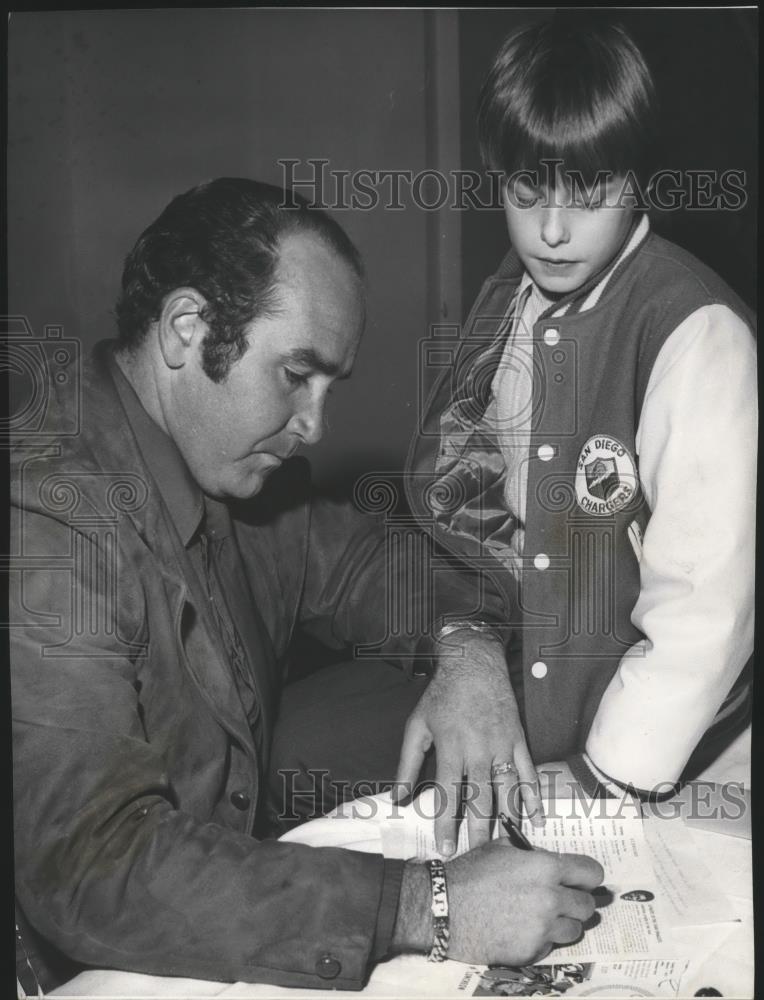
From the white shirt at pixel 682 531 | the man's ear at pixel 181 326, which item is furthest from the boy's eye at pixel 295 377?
the white shirt at pixel 682 531

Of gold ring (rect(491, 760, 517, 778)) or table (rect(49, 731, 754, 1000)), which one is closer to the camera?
table (rect(49, 731, 754, 1000))

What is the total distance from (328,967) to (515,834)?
0.30m

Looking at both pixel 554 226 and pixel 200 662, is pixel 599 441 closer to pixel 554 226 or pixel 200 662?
pixel 554 226

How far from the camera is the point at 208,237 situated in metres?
1.59

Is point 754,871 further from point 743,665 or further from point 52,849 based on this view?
point 52,849

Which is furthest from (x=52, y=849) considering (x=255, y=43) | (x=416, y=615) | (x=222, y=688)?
(x=255, y=43)

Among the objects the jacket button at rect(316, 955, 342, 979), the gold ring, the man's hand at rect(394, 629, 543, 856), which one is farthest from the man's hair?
the jacket button at rect(316, 955, 342, 979)

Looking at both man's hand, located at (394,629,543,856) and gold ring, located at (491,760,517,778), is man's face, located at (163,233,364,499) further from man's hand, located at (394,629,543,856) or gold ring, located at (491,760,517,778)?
gold ring, located at (491,760,517,778)

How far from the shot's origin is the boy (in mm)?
1579

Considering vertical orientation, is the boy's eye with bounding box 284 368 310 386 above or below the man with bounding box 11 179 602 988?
above

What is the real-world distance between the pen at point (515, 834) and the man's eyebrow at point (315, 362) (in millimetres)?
639

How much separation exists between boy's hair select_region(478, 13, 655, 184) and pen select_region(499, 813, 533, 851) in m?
0.86

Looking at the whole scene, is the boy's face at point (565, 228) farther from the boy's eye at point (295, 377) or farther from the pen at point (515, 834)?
the pen at point (515, 834)

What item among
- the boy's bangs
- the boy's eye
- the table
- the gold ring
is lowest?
the table
